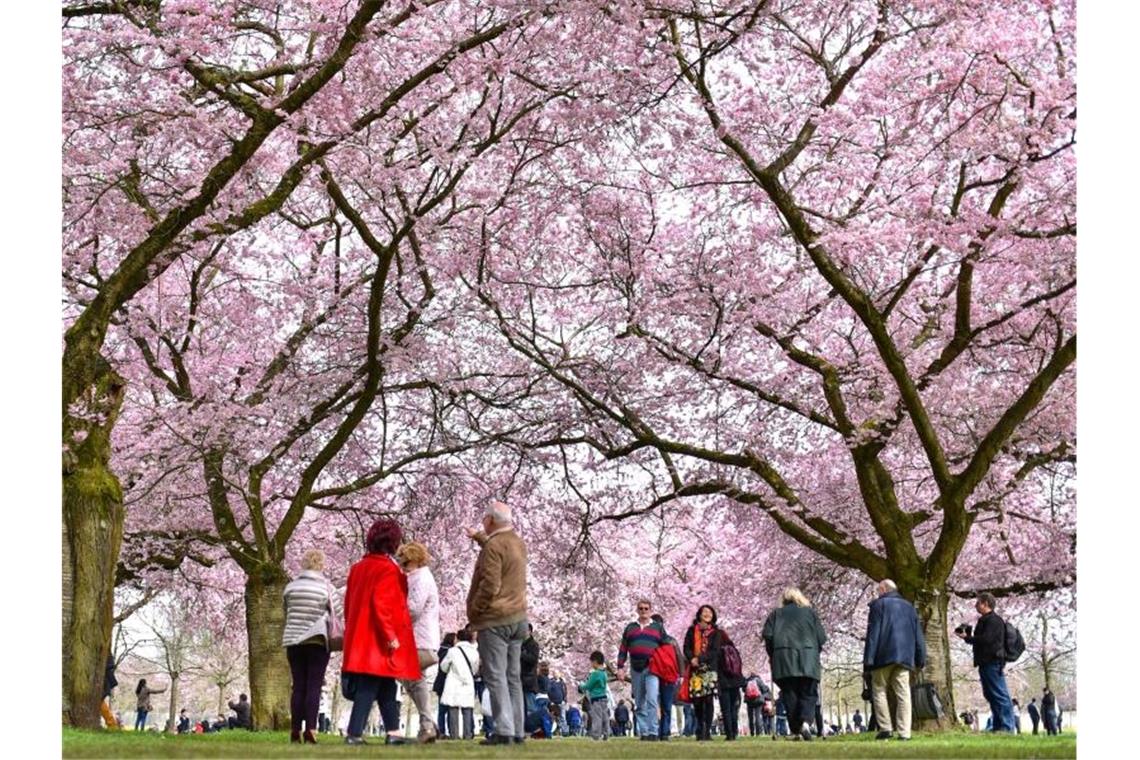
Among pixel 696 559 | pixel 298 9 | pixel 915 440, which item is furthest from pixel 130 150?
pixel 696 559

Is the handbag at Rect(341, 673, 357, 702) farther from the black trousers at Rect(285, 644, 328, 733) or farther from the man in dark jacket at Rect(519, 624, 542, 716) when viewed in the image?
the man in dark jacket at Rect(519, 624, 542, 716)

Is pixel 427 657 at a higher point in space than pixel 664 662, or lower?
higher

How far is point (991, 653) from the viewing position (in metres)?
19.6

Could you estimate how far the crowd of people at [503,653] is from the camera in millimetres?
13000

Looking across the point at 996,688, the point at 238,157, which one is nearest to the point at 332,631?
the point at 238,157

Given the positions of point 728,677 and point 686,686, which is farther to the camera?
point 686,686

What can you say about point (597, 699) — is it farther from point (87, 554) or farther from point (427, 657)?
point (87, 554)

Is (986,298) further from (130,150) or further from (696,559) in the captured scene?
(696,559)

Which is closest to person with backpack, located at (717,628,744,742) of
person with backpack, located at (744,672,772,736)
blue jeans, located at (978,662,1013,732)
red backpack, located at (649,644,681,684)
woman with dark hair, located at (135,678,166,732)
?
red backpack, located at (649,644,681,684)

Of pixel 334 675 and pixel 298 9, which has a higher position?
pixel 298 9

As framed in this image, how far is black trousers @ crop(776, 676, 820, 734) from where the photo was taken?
19.2 metres

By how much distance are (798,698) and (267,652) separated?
801 centimetres

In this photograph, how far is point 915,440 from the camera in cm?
2377

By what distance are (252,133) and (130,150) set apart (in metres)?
3.26
